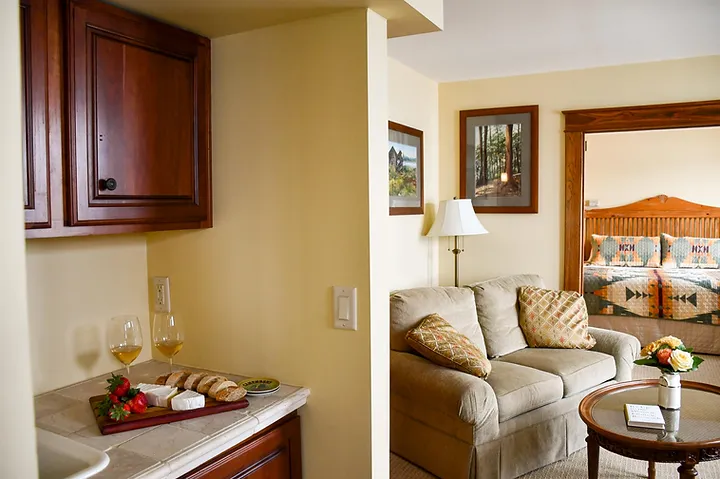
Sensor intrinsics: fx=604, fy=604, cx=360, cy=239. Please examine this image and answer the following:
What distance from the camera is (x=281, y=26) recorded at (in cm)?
190

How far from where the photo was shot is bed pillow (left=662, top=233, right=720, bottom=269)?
685cm

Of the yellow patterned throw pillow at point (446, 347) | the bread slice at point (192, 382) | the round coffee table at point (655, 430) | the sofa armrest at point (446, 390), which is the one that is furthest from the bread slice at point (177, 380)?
the round coffee table at point (655, 430)

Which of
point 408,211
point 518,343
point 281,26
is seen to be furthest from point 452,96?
point 281,26

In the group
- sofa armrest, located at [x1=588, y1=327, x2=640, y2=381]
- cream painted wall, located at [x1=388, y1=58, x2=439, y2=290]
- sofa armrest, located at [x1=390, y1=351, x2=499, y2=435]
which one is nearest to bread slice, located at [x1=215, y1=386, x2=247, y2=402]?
sofa armrest, located at [x1=390, y1=351, x2=499, y2=435]

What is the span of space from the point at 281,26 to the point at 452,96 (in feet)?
10.9

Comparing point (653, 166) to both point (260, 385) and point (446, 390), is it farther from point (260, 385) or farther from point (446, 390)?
point (260, 385)

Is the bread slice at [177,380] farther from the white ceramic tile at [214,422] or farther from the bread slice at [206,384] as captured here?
the white ceramic tile at [214,422]

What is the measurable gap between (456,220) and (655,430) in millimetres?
2210

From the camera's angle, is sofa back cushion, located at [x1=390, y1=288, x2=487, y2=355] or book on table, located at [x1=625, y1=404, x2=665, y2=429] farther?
sofa back cushion, located at [x1=390, y1=288, x2=487, y2=355]

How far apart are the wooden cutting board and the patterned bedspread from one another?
485 centimetres

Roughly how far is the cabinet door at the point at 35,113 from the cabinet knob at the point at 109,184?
0.55 ft

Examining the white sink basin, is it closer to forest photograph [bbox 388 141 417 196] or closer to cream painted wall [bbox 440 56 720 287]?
forest photograph [bbox 388 141 417 196]

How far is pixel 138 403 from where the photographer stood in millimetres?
1630

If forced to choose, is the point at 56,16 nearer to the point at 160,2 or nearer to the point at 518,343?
the point at 160,2
